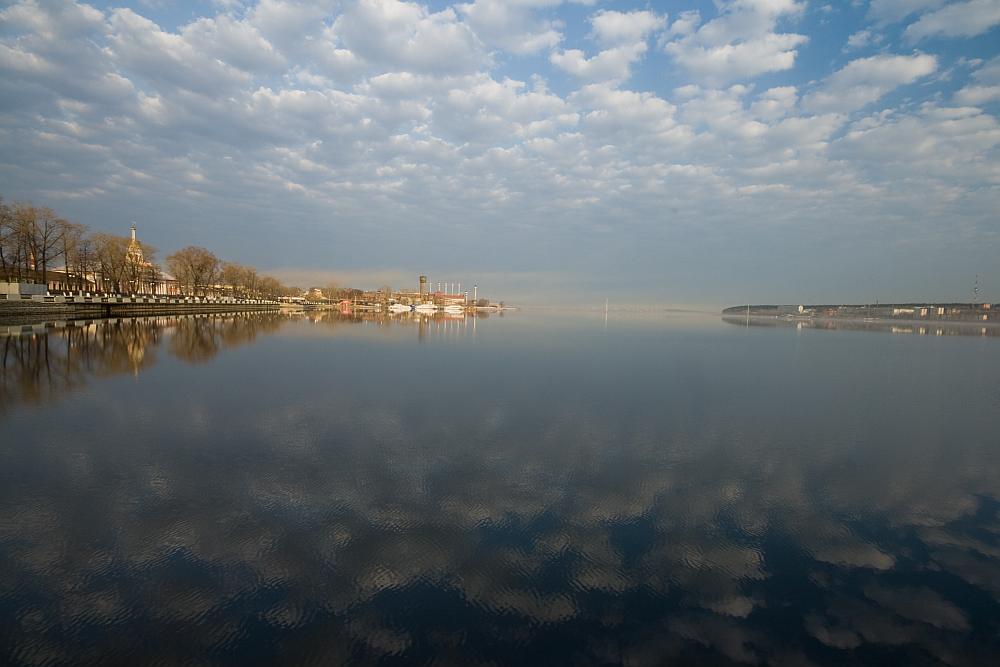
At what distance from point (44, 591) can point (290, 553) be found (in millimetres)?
1849

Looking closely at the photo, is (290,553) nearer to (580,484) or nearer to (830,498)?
(580,484)

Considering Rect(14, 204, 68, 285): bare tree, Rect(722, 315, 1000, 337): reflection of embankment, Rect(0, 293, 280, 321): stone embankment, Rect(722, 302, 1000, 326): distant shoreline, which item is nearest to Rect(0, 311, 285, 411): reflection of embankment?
Rect(0, 293, 280, 321): stone embankment

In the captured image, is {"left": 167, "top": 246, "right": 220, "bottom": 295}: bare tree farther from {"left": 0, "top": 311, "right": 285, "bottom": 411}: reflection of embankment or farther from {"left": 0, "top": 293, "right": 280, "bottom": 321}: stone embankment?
{"left": 0, "top": 311, "right": 285, "bottom": 411}: reflection of embankment

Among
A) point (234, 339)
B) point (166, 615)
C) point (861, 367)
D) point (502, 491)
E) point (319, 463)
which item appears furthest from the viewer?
point (234, 339)

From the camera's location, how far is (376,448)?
8.37 m

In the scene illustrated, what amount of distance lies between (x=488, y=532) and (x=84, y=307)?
5622 cm

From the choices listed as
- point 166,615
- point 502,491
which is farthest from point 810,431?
point 166,615

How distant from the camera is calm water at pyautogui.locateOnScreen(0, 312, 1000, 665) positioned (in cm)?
375

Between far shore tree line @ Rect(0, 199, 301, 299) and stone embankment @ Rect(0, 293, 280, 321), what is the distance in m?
5.41

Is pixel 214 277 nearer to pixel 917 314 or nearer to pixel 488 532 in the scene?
pixel 488 532

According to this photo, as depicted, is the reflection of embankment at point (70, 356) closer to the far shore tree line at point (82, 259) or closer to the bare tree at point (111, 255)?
the far shore tree line at point (82, 259)

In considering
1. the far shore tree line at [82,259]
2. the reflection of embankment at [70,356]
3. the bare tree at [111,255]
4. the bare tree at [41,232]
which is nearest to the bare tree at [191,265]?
the far shore tree line at [82,259]

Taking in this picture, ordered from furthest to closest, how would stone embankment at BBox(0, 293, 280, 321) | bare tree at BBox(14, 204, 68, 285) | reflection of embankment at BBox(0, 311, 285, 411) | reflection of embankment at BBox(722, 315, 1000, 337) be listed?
reflection of embankment at BBox(722, 315, 1000, 337) < bare tree at BBox(14, 204, 68, 285) < stone embankment at BBox(0, 293, 280, 321) < reflection of embankment at BBox(0, 311, 285, 411)

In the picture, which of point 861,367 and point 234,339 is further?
point 234,339
